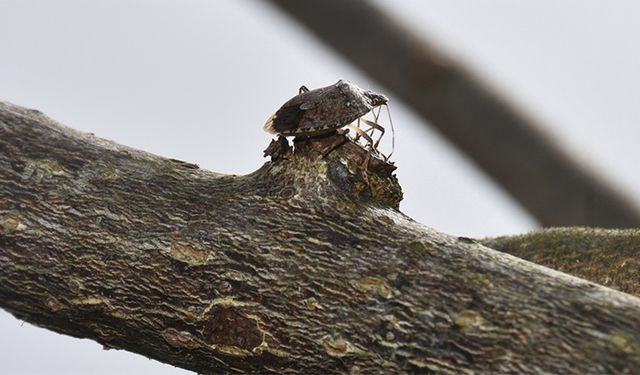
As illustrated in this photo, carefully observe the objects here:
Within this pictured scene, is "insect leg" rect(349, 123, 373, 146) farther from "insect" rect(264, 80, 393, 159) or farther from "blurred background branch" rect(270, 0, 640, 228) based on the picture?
"blurred background branch" rect(270, 0, 640, 228)

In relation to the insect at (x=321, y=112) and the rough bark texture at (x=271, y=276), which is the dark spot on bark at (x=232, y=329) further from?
the insect at (x=321, y=112)

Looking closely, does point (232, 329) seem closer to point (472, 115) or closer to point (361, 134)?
point (361, 134)

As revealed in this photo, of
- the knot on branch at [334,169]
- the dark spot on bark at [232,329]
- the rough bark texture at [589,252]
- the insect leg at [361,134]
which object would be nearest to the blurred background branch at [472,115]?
the rough bark texture at [589,252]

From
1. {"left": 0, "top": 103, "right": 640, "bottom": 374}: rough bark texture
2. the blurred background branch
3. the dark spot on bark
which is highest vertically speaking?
the blurred background branch

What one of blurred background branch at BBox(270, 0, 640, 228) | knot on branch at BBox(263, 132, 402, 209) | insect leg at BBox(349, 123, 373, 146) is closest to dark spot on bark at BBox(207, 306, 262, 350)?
knot on branch at BBox(263, 132, 402, 209)

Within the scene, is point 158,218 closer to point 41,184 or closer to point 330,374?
point 41,184

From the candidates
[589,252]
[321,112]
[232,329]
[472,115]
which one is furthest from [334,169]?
[472,115]

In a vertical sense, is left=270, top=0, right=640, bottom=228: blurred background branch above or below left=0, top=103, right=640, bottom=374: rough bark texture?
above
